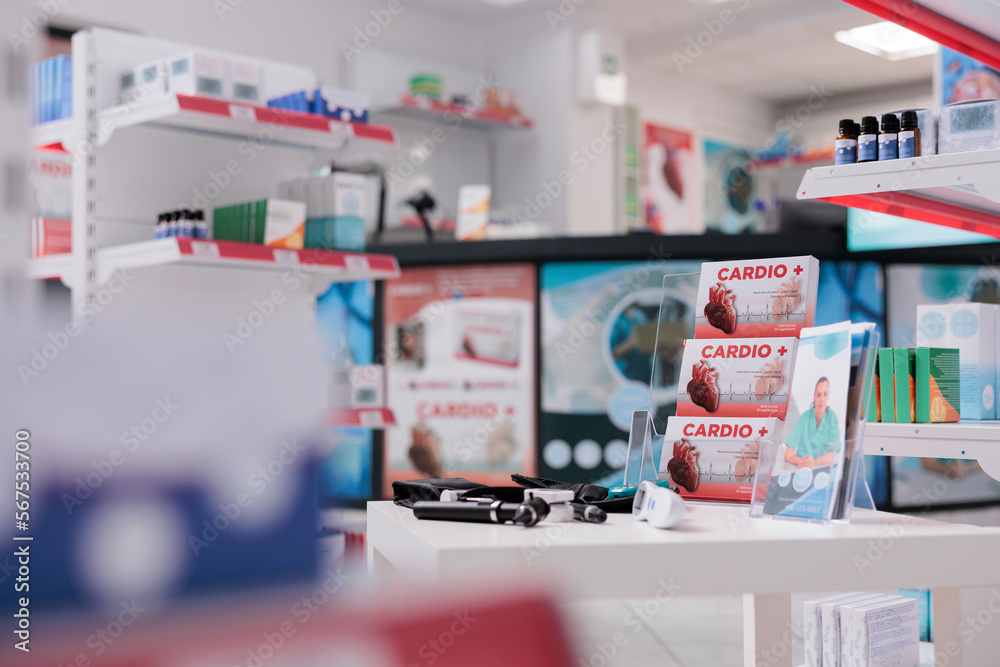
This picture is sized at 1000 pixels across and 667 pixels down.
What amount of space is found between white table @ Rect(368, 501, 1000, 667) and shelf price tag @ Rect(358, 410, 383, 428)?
2.16 metres

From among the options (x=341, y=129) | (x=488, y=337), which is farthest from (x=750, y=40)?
(x=341, y=129)

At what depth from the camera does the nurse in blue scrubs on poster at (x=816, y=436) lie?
4.25ft

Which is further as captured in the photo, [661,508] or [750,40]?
[750,40]

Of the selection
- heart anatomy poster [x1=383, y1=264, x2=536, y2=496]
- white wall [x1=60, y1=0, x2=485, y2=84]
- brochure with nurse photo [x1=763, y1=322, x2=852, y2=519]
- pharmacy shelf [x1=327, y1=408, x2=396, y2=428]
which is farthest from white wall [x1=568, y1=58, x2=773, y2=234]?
brochure with nurse photo [x1=763, y1=322, x2=852, y2=519]

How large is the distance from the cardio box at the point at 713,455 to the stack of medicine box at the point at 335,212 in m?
2.14

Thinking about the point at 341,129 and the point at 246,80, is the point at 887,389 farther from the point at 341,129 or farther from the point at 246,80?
the point at 246,80

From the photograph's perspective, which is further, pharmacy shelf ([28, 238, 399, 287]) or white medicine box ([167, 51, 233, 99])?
white medicine box ([167, 51, 233, 99])

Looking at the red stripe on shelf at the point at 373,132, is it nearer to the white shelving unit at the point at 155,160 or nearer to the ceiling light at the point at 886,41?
the white shelving unit at the point at 155,160

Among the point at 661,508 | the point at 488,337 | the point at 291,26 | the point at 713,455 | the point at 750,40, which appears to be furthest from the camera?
the point at 750,40

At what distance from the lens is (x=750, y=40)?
7789 mm

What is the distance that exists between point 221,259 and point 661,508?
87.3 inches

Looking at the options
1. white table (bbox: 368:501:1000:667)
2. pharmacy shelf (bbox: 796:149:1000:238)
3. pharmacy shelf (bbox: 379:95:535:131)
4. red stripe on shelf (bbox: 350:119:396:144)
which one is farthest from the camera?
pharmacy shelf (bbox: 379:95:535:131)

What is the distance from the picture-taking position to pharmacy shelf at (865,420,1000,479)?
1.71m

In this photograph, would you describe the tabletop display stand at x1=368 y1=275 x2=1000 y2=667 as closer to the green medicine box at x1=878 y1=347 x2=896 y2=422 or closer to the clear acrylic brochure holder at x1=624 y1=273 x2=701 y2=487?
the clear acrylic brochure holder at x1=624 y1=273 x2=701 y2=487
